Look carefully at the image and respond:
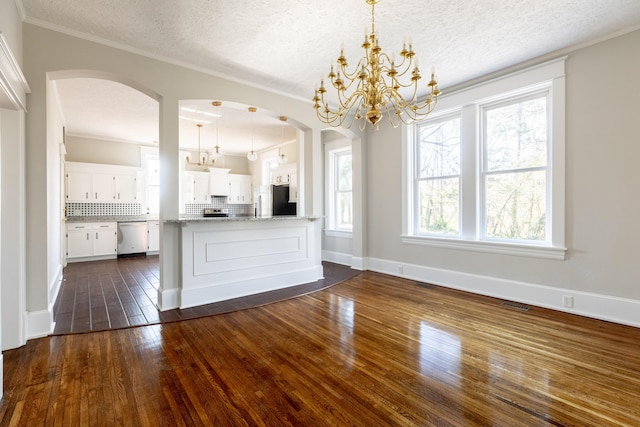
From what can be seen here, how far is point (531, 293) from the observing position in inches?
144

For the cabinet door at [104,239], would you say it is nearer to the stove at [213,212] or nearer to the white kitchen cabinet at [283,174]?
the stove at [213,212]

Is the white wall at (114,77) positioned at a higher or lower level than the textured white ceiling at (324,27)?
lower

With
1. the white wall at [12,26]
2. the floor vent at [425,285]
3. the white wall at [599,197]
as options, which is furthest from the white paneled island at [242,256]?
the white wall at [599,197]

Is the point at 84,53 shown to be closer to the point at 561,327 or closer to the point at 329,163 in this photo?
the point at 329,163

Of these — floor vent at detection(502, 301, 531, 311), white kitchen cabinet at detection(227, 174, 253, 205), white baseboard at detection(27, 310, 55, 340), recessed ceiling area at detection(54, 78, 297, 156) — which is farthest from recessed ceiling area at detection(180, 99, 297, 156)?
floor vent at detection(502, 301, 531, 311)

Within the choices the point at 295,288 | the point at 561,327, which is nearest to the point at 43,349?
the point at 295,288

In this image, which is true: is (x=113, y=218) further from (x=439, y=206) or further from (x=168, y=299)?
(x=439, y=206)

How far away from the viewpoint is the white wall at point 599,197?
2.99 metres

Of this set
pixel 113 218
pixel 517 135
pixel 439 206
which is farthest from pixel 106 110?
pixel 517 135

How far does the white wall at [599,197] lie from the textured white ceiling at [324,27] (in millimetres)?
325

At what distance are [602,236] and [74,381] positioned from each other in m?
4.89

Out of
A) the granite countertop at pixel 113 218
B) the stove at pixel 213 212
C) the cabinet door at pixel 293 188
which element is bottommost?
the granite countertop at pixel 113 218

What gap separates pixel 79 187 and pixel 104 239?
1.28m

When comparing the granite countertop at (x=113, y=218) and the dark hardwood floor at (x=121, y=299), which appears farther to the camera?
the granite countertop at (x=113, y=218)
